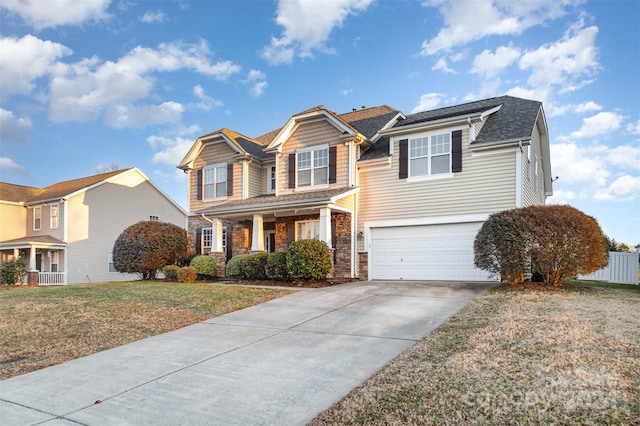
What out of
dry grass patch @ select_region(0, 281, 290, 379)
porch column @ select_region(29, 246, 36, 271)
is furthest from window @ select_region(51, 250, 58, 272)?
dry grass patch @ select_region(0, 281, 290, 379)

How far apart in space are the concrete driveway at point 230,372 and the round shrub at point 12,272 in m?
19.4

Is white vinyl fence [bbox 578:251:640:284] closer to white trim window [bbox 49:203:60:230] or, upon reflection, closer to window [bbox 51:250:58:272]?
white trim window [bbox 49:203:60:230]

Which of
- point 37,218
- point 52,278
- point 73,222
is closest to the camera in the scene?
point 52,278

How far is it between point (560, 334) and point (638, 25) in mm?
11158

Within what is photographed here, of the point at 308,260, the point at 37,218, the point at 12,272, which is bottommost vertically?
the point at 12,272

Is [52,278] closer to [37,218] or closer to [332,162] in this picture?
[37,218]

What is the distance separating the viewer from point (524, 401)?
12.1 ft

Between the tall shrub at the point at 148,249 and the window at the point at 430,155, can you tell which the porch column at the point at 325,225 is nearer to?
the window at the point at 430,155

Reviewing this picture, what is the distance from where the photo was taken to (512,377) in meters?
4.31

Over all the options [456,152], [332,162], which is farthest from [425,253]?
[332,162]

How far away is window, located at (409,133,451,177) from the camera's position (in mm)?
14538

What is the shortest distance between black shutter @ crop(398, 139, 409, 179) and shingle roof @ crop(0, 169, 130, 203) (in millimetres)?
21554

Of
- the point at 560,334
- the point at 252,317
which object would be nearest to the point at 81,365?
the point at 252,317

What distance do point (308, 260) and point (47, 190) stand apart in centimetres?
2642
